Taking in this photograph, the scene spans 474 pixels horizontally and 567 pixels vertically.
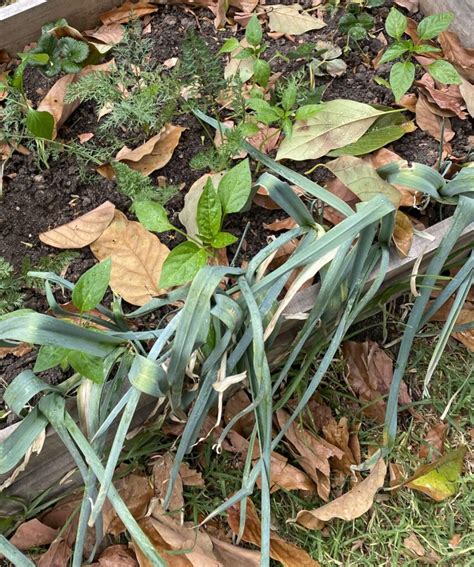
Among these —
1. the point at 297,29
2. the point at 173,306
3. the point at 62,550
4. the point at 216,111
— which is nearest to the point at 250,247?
the point at 173,306

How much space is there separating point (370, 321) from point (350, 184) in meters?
0.40

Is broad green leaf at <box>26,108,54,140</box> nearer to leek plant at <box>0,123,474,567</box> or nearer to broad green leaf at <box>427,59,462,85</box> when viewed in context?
leek plant at <box>0,123,474,567</box>

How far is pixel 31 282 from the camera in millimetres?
1397

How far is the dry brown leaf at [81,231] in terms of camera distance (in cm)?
144

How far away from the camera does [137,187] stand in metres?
1.43

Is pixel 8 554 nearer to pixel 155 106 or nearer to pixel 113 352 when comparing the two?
pixel 113 352

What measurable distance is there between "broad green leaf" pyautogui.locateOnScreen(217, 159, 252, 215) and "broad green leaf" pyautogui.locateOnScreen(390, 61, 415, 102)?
0.45m

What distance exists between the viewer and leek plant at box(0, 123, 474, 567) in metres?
1.04

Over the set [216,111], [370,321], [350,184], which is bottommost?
[370,321]

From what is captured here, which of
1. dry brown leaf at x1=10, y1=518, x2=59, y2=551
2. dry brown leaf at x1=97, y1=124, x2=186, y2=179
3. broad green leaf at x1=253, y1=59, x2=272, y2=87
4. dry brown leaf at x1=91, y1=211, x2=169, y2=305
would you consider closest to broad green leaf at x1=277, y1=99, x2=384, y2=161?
broad green leaf at x1=253, y1=59, x2=272, y2=87

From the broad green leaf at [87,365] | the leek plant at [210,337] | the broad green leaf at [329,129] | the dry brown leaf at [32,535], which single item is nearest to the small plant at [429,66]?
the broad green leaf at [329,129]

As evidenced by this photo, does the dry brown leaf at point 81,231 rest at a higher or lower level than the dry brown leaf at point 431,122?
higher

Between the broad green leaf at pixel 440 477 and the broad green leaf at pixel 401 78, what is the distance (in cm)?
82

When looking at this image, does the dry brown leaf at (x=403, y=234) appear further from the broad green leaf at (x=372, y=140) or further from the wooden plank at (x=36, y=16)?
the wooden plank at (x=36, y=16)
